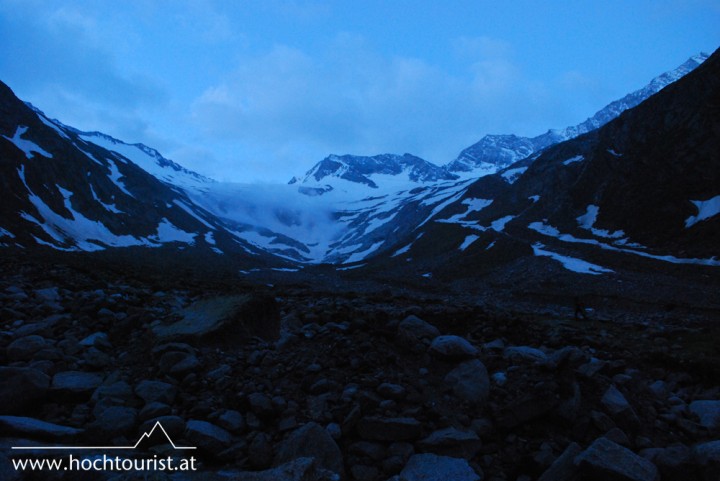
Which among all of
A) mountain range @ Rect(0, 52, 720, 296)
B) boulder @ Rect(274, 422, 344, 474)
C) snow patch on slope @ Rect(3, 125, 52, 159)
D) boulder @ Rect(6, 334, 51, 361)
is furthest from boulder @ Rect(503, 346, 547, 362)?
snow patch on slope @ Rect(3, 125, 52, 159)

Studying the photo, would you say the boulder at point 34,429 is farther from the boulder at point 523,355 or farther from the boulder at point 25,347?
the boulder at point 523,355

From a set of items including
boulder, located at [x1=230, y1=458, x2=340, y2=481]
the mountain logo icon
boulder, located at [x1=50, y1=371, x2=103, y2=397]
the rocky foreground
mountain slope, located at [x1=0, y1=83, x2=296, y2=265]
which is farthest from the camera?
mountain slope, located at [x1=0, y1=83, x2=296, y2=265]

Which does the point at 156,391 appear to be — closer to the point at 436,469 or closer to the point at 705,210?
the point at 436,469

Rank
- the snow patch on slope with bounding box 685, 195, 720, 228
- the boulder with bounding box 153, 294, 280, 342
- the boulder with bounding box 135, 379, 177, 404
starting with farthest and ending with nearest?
the snow patch on slope with bounding box 685, 195, 720, 228
the boulder with bounding box 153, 294, 280, 342
the boulder with bounding box 135, 379, 177, 404

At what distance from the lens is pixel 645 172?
219 ft

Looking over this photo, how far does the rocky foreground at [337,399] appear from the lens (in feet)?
19.1

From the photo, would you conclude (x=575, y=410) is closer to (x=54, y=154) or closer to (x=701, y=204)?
(x=701, y=204)

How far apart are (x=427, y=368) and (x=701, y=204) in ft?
204

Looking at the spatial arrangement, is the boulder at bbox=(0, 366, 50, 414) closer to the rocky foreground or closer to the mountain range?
the rocky foreground

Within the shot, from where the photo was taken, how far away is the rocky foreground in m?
5.84

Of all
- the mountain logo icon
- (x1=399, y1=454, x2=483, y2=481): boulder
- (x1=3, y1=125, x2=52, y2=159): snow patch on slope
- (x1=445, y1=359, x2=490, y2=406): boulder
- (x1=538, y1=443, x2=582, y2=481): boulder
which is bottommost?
(x1=538, y1=443, x2=582, y2=481): boulder

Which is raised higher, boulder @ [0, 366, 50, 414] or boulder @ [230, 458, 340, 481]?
boulder @ [0, 366, 50, 414]

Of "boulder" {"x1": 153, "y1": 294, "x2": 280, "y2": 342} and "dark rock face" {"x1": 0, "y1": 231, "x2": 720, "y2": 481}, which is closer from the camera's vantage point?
"dark rock face" {"x1": 0, "y1": 231, "x2": 720, "y2": 481}

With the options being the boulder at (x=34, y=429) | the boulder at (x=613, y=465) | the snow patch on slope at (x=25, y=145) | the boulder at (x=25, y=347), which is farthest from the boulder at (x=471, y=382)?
the snow patch on slope at (x=25, y=145)
